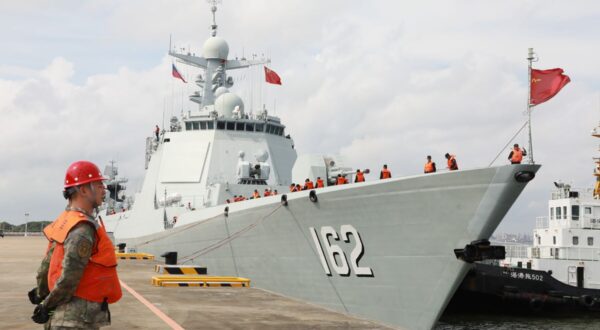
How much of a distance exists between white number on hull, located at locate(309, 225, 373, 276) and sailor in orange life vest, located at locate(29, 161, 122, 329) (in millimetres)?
8894

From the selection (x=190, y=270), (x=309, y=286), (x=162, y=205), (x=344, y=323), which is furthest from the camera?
(x=162, y=205)

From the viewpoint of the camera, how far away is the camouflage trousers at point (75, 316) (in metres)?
3.64

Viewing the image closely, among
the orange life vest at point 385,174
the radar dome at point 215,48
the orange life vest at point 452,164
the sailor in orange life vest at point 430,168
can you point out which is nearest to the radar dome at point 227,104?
the radar dome at point 215,48

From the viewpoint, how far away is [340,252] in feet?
42.1

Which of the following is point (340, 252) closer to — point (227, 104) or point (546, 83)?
point (546, 83)

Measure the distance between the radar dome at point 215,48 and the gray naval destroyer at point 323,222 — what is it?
16.7 feet

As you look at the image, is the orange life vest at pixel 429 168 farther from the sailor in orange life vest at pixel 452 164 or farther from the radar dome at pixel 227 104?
the radar dome at pixel 227 104

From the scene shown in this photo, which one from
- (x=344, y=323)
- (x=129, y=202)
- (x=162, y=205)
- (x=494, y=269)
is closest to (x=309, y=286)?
(x=344, y=323)

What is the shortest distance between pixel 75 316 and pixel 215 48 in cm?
2603

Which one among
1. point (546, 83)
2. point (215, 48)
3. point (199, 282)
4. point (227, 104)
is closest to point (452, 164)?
point (546, 83)

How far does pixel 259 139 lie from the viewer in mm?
24531

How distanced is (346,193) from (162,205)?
12515mm

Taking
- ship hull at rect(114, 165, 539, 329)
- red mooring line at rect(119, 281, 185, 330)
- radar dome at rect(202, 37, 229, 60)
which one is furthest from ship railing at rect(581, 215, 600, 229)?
red mooring line at rect(119, 281, 185, 330)

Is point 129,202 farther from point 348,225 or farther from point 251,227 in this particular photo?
point 348,225
